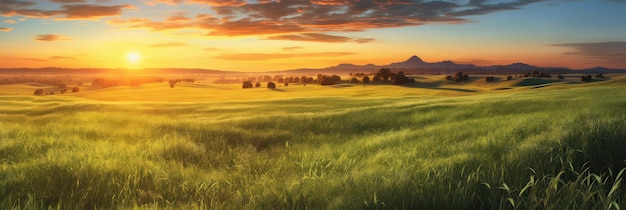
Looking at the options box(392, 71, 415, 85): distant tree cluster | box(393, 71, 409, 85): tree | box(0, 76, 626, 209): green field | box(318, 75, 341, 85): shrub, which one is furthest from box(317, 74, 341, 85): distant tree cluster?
box(0, 76, 626, 209): green field

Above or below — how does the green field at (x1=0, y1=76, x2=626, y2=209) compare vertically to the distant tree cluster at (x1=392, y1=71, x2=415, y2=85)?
above

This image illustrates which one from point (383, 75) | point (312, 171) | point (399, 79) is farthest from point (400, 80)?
point (312, 171)

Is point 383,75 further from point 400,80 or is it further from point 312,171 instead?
point 312,171

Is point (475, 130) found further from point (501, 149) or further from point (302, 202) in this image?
point (302, 202)

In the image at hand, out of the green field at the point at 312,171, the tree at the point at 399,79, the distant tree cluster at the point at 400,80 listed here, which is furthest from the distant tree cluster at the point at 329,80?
the green field at the point at 312,171

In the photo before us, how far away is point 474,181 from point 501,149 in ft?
13.3

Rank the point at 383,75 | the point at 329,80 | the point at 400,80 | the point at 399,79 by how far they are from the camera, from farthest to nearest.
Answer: the point at 329,80, the point at 383,75, the point at 399,79, the point at 400,80

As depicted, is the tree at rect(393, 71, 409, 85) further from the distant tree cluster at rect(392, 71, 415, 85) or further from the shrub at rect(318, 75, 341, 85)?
the shrub at rect(318, 75, 341, 85)

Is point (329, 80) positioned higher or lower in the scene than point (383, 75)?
lower

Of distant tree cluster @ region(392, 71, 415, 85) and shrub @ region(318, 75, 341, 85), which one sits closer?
distant tree cluster @ region(392, 71, 415, 85)

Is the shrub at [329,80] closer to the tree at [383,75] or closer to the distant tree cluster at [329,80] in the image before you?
the distant tree cluster at [329,80]

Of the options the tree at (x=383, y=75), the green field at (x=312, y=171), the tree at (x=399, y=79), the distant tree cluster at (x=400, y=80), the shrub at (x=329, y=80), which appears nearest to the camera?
the green field at (x=312, y=171)

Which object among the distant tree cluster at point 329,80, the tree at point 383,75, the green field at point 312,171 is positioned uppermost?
the green field at point 312,171

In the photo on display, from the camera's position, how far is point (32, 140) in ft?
32.3
